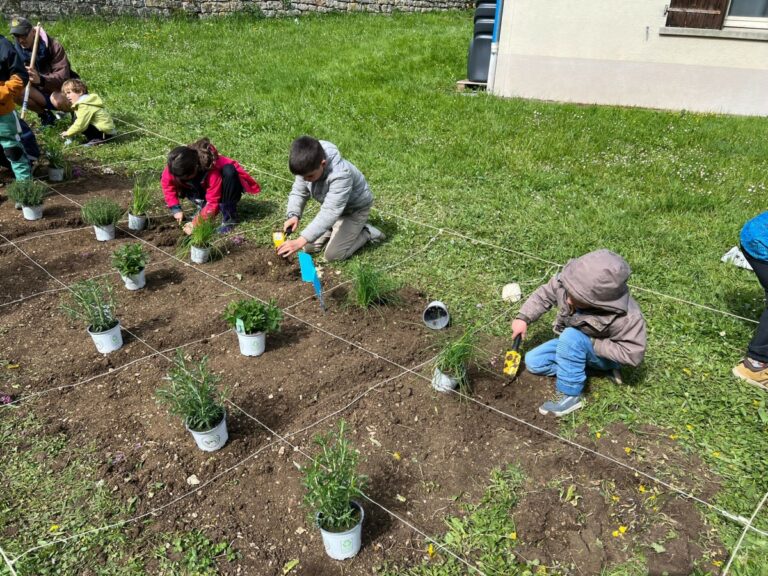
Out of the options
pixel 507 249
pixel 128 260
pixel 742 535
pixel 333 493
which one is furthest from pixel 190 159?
pixel 742 535

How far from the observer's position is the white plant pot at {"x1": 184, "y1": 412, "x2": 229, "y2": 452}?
2684 mm

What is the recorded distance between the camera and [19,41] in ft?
23.1

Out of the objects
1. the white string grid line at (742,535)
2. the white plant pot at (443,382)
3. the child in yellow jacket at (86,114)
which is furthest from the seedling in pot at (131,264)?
the white string grid line at (742,535)

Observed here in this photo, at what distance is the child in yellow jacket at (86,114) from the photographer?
675 centimetres

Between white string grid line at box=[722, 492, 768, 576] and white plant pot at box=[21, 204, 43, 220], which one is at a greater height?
white plant pot at box=[21, 204, 43, 220]

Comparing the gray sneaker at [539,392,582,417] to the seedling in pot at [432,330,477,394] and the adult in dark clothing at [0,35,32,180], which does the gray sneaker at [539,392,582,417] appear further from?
the adult in dark clothing at [0,35,32,180]

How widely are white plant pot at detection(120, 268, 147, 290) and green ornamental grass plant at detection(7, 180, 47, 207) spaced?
1.71m

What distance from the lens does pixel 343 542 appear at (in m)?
2.23

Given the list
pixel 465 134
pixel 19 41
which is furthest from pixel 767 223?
pixel 19 41

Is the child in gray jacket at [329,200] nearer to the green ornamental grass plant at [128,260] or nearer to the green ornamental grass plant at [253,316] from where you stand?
the green ornamental grass plant at [253,316]

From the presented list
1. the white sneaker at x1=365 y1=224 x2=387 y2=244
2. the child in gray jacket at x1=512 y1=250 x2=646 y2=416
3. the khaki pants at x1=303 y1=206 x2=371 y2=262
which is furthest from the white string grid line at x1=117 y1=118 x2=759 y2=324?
the child in gray jacket at x1=512 y1=250 x2=646 y2=416

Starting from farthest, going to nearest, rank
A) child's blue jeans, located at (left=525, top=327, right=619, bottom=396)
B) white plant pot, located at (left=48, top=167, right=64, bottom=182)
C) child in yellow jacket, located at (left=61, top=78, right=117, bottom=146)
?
child in yellow jacket, located at (left=61, top=78, right=117, bottom=146) < white plant pot, located at (left=48, top=167, right=64, bottom=182) < child's blue jeans, located at (left=525, top=327, right=619, bottom=396)

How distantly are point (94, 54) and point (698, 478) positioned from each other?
11678mm

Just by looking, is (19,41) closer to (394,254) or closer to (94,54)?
(94,54)
